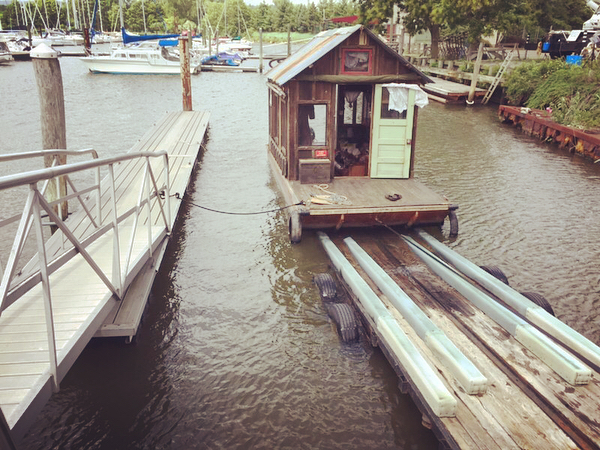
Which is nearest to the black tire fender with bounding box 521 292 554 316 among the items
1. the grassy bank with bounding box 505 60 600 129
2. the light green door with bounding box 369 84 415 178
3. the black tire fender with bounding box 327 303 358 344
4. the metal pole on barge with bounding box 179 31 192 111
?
the black tire fender with bounding box 327 303 358 344

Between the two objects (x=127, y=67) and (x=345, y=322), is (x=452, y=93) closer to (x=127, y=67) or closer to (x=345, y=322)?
(x=345, y=322)

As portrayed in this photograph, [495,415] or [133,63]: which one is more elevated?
[133,63]

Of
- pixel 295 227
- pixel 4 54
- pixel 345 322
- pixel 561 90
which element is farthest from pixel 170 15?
pixel 345 322

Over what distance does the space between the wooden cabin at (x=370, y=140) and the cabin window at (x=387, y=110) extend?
0.02m

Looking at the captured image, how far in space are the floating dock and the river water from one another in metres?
0.63

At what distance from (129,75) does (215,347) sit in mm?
45206

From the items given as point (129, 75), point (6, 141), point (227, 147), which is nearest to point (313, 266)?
point (227, 147)

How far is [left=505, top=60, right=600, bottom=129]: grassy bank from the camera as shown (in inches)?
811

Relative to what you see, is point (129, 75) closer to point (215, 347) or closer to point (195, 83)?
point (195, 83)

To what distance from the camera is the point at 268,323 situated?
8.11 m

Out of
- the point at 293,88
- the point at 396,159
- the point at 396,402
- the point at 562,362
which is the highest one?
the point at 293,88

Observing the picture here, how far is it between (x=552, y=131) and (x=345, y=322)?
58.3 ft

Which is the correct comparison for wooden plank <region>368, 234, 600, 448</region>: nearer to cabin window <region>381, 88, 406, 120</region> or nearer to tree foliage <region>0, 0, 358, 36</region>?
cabin window <region>381, 88, 406, 120</region>

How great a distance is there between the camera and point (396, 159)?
12195 mm
